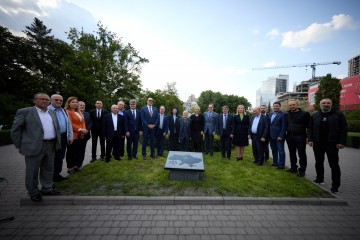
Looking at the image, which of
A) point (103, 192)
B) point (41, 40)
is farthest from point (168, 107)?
point (103, 192)

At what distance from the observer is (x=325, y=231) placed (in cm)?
346

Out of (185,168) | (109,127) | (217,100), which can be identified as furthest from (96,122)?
(217,100)

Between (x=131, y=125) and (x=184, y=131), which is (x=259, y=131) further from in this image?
(x=131, y=125)

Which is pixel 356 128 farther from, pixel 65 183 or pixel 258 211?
pixel 65 183

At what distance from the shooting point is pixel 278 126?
23.4 feet

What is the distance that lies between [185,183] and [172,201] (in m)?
1.04

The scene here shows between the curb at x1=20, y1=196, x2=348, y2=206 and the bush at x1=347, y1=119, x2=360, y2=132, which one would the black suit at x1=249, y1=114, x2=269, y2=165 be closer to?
the curb at x1=20, y1=196, x2=348, y2=206

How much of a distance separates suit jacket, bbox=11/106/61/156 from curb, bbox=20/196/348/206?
1167mm

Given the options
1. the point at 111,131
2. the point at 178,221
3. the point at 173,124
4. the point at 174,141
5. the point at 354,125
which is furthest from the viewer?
the point at 354,125

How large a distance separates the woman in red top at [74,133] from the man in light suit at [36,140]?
1.73 metres

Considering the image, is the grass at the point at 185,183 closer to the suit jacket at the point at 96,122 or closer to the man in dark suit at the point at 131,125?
the man in dark suit at the point at 131,125

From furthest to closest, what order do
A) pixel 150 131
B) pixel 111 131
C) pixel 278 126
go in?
1. pixel 150 131
2. pixel 111 131
3. pixel 278 126

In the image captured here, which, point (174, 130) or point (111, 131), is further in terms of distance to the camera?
point (174, 130)

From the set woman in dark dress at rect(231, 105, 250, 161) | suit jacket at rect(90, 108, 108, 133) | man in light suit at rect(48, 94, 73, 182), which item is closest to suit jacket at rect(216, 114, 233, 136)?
woman in dark dress at rect(231, 105, 250, 161)
